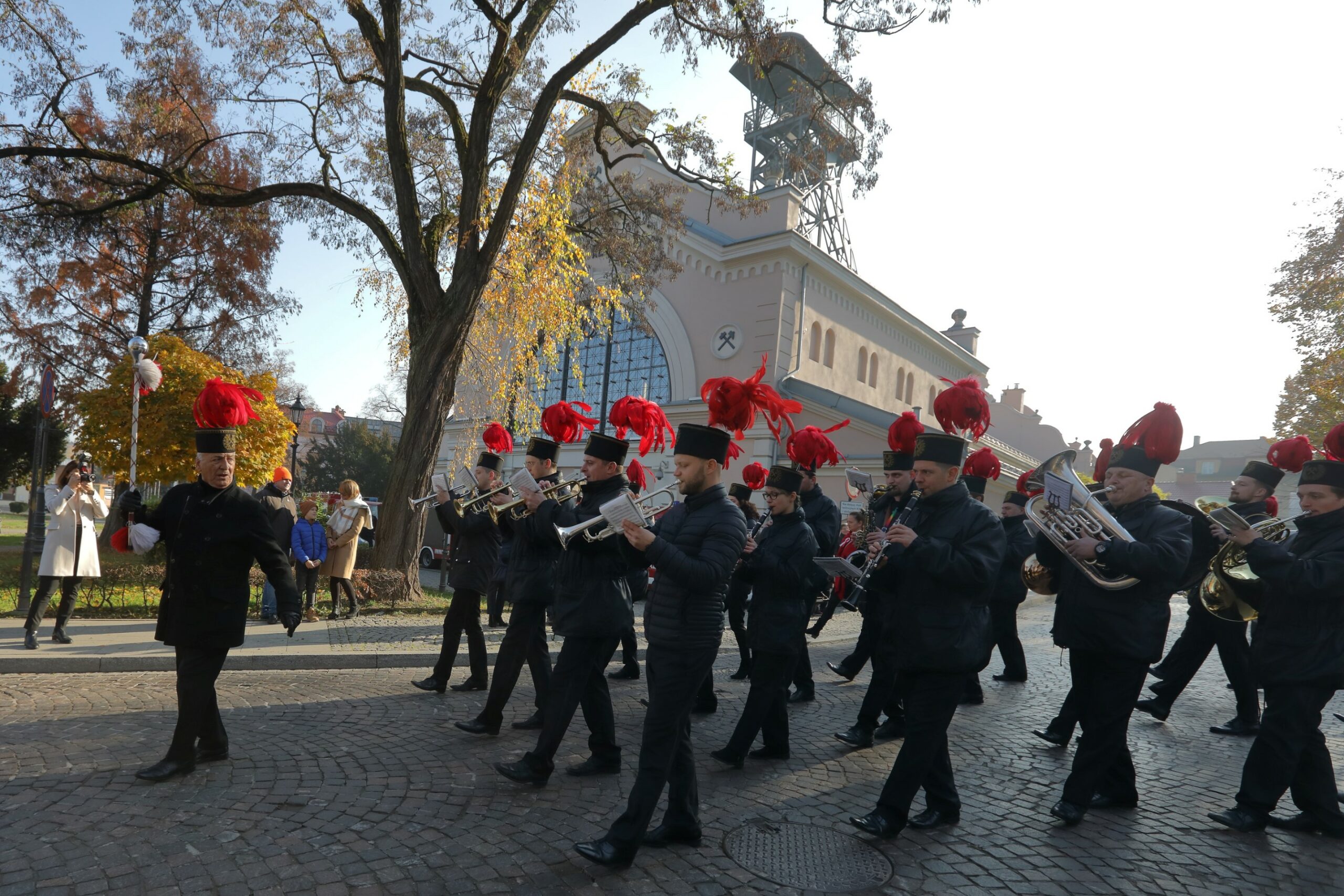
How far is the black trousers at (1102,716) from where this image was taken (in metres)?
4.34

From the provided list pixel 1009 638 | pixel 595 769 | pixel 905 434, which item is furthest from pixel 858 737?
pixel 1009 638

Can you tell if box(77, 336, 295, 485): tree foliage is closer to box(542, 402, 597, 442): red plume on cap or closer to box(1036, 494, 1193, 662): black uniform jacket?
box(542, 402, 597, 442): red plume on cap

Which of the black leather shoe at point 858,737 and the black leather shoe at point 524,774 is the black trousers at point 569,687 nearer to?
the black leather shoe at point 524,774

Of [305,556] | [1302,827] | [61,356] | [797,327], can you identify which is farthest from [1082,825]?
[61,356]

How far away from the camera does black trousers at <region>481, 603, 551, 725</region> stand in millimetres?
5379

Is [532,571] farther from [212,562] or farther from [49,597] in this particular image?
[49,597]

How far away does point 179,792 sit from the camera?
4.17m

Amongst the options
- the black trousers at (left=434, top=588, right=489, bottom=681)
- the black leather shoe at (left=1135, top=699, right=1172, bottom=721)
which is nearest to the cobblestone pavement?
the black trousers at (left=434, top=588, right=489, bottom=681)

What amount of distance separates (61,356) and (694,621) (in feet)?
75.3

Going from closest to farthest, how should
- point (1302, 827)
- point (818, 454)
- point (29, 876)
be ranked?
point (29, 876) < point (1302, 827) < point (818, 454)

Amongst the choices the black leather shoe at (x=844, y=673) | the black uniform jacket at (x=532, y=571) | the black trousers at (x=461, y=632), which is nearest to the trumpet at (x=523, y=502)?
the black uniform jacket at (x=532, y=571)

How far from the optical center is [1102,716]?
437 centimetres

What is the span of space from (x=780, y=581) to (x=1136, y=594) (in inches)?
82.7

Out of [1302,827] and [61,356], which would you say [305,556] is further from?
[61,356]
